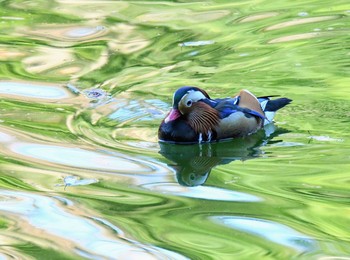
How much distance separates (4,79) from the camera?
10.2 meters

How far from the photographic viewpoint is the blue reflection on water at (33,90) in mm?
9625

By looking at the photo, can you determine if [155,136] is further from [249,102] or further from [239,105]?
[249,102]

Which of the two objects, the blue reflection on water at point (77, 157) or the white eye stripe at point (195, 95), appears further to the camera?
Answer: the white eye stripe at point (195, 95)

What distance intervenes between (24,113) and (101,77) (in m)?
1.44

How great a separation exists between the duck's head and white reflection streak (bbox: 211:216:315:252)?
85.5 inches

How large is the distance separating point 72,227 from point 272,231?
119 cm

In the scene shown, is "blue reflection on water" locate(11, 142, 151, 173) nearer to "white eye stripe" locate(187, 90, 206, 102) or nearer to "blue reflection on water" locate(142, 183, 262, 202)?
"blue reflection on water" locate(142, 183, 262, 202)

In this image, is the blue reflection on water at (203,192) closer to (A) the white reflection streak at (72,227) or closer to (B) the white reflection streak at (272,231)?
(B) the white reflection streak at (272,231)

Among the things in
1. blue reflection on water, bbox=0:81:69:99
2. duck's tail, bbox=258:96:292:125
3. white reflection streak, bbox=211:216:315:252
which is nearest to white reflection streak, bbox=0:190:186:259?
white reflection streak, bbox=211:216:315:252

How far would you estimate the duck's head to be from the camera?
825 cm

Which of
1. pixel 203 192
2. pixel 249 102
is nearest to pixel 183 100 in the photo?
pixel 249 102

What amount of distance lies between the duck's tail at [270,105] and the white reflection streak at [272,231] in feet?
8.45

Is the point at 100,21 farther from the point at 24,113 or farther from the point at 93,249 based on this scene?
the point at 93,249

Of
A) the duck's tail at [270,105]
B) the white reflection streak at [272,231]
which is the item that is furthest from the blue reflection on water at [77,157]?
the duck's tail at [270,105]
